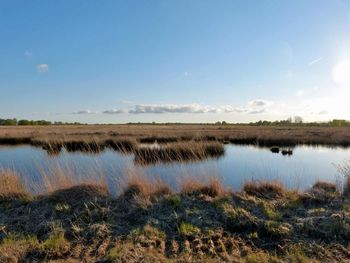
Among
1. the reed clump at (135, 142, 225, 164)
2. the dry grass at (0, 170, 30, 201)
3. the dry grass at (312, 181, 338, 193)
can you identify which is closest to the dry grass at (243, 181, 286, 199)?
the dry grass at (312, 181, 338, 193)

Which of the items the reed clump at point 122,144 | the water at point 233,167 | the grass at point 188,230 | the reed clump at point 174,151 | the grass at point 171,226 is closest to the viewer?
the grass at point 171,226

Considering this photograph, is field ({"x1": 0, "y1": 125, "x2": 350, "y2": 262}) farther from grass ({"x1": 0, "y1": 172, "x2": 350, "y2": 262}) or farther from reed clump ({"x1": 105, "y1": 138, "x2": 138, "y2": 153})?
reed clump ({"x1": 105, "y1": 138, "x2": 138, "y2": 153})

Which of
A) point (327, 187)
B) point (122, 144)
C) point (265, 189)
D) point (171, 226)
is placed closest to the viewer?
point (171, 226)

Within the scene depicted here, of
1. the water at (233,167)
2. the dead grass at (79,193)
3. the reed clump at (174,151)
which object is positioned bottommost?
the water at (233,167)

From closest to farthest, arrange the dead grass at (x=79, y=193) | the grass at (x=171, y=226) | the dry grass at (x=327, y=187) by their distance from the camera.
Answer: the grass at (x=171, y=226) < the dead grass at (x=79, y=193) < the dry grass at (x=327, y=187)

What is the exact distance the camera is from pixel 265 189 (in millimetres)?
7094

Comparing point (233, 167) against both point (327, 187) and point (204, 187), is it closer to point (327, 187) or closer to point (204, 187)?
point (327, 187)

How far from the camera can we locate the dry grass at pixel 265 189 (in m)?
6.82

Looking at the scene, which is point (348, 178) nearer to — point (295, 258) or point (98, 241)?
point (295, 258)

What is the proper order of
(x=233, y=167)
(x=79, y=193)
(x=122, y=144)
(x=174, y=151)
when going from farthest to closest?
(x=122, y=144)
(x=174, y=151)
(x=233, y=167)
(x=79, y=193)

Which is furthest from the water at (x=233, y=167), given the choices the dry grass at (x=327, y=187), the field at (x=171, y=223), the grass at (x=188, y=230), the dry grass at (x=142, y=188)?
the grass at (x=188, y=230)

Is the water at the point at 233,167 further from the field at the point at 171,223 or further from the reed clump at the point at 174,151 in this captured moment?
the field at the point at 171,223

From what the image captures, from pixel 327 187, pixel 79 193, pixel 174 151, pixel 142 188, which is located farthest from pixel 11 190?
pixel 174 151

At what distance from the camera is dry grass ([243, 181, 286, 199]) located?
6815mm
